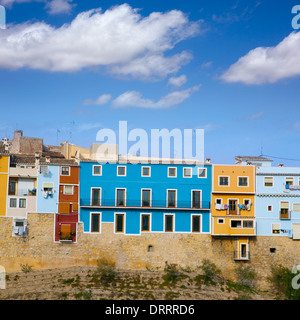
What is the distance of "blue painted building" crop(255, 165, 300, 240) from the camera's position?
4125 cm

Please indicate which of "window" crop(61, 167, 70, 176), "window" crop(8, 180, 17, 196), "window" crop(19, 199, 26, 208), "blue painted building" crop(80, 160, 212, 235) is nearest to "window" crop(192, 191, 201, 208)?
"blue painted building" crop(80, 160, 212, 235)

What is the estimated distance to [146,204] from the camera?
135 feet

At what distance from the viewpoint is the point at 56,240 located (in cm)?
3975

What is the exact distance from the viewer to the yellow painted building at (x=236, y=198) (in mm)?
41000

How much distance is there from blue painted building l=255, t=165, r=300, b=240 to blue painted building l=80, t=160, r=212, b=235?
502 cm

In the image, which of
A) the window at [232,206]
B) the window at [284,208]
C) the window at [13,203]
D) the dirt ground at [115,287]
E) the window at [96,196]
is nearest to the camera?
the dirt ground at [115,287]

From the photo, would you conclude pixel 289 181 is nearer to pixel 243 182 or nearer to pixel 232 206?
pixel 243 182

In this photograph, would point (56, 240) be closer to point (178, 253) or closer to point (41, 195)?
point (41, 195)

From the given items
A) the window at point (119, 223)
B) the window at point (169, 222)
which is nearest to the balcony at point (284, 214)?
the window at point (169, 222)

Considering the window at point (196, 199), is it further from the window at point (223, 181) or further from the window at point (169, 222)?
the window at point (169, 222)

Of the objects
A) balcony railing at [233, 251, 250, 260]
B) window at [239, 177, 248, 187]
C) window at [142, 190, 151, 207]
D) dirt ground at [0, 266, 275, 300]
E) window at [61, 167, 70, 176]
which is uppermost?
window at [61, 167, 70, 176]

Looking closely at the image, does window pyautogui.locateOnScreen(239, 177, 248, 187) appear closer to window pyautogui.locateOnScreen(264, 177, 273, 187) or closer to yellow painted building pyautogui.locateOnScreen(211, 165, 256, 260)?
yellow painted building pyautogui.locateOnScreen(211, 165, 256, 260)

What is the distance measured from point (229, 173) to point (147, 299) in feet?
45.3

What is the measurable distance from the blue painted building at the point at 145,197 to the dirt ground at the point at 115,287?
4111 millimetres
